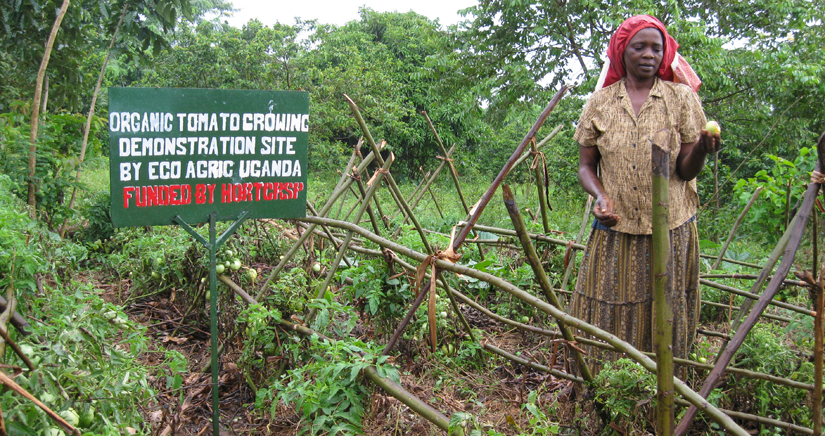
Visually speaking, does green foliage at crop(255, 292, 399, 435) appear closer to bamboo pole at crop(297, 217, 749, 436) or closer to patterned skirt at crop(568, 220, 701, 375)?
bamboo pole at crop(297, 217, 749, 436)

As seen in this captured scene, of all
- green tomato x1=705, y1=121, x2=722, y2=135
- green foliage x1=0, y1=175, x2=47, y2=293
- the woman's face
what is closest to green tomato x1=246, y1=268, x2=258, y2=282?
green foliage x1=0, y1=175, x2=47, y2=293

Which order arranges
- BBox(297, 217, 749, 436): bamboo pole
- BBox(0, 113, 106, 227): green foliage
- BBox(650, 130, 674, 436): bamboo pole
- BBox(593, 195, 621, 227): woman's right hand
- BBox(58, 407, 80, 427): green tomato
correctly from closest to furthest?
BBox(650, 130, 674, 436): bamboo pole → BBox(297, 217, 749, 436): bamboo pole → BBox(58, 407, 80, 427): green tomato → BBox(593, 195, 621, 227): woman's right hand → BBox(0, 113, 106, 227): green foliage

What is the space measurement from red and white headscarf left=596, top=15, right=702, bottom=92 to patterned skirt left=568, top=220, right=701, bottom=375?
1.88ft

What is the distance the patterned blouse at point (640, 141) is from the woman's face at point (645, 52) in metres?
0.07

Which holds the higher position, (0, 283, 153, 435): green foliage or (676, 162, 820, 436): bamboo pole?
(676, 162, 820, 436): bamboo pole

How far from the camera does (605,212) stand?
1986 millimetres

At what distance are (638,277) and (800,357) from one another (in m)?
0.85

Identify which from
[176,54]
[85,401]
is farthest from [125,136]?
[176,54]

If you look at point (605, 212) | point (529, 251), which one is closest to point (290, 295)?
point (529, 251)

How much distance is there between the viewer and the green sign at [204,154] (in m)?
1.94

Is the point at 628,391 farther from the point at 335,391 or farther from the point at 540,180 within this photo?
the point at 540,180

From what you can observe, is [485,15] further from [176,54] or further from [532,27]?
[176,54]

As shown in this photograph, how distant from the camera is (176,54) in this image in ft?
36.2

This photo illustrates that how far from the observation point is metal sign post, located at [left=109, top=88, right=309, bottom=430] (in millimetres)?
1942
